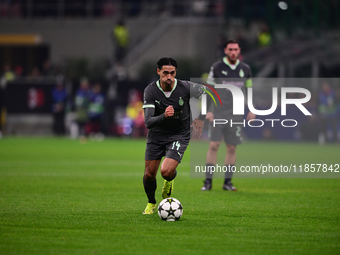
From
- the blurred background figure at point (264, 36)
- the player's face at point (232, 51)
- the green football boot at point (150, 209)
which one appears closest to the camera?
the green football boot at point (150, 209)

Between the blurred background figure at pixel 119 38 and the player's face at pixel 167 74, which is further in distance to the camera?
the blurred background figure at pixel 119 38

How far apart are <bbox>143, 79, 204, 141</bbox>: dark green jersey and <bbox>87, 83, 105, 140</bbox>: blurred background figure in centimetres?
1912

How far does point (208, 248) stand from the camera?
5340mm

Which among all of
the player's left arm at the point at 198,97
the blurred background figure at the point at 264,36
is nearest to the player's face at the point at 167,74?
the player's left arm at the point at 198,97

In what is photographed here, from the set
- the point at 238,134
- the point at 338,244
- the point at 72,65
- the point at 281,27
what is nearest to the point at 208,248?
the point at 338,244

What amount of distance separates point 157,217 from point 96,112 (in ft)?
64.7

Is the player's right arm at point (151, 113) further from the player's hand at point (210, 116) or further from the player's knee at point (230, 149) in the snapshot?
the player's knee at point (230, 149)

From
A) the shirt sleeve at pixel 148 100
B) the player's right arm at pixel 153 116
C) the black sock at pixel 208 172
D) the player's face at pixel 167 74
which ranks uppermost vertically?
the player's face at pixel 167 74

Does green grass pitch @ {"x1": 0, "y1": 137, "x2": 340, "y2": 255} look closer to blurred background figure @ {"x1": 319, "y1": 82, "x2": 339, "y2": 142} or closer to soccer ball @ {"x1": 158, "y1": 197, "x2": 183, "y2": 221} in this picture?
soccer ball @ {"x1": 158, "y1": 197, "x2": 183, "y2": 221}

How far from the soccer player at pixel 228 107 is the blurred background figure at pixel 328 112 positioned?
1152cm

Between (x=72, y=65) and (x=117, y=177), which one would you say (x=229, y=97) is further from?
(x=72, y=65)

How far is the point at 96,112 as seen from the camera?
26500mm

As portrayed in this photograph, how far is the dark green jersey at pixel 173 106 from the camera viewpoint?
23.7 feet

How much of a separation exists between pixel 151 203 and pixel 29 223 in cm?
161
